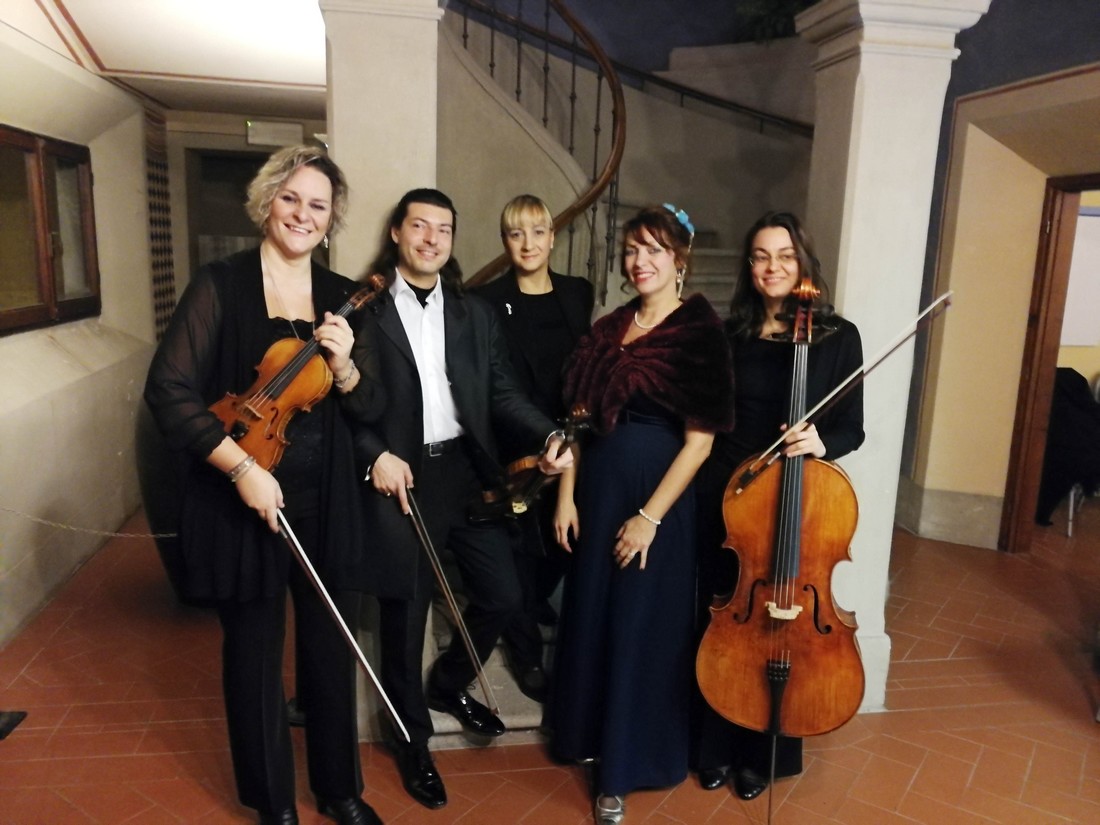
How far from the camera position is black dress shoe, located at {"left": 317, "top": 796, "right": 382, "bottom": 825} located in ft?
8.01

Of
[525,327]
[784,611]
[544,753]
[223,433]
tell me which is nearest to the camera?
[223,433]

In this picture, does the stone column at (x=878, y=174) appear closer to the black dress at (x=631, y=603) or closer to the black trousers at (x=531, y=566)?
the black dress at (x=631, y=603)

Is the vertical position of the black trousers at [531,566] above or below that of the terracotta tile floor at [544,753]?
above

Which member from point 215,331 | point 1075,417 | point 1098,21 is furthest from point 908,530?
point 215,331

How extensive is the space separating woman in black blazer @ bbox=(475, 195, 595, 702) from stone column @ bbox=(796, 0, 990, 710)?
0.89m

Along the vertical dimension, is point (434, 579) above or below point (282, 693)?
above

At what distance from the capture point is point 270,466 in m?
2.02

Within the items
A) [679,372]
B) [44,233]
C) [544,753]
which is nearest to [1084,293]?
[679,372]

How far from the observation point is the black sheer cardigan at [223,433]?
1962 mm

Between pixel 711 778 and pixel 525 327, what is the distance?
151 centimetres

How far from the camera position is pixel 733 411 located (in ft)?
7.64

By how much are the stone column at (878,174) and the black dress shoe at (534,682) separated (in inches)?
43.7

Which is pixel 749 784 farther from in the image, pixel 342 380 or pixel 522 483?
pixel 342 380

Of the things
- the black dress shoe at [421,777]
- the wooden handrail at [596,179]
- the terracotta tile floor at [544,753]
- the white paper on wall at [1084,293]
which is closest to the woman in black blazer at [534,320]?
the black dress shoe at [421,777]
